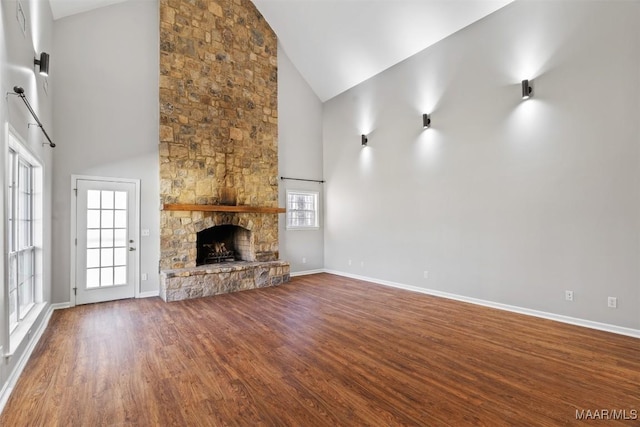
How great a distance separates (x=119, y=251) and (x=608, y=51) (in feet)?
23.8

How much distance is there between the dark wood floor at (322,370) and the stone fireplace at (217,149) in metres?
1.61

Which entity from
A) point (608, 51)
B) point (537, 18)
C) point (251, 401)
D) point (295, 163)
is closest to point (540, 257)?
point (608, 51)

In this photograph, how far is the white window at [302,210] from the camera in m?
7.47

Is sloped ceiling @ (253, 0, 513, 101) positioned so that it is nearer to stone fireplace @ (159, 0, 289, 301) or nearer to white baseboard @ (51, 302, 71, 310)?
stone fireplace @ (159, 0, 289, 301)

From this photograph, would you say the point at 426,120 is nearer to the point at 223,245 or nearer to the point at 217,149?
the point at 217,149

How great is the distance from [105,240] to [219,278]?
1.91 metres

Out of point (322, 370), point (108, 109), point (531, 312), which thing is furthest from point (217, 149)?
point (531, 312)

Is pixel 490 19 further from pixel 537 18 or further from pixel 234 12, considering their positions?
pixel 234 12

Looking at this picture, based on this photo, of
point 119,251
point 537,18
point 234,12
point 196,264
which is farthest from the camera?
point 234,12

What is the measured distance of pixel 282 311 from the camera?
4562mm

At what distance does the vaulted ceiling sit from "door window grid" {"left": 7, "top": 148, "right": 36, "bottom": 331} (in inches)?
109

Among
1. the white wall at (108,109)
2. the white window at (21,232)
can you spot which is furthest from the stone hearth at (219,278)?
the white window at (21,232)

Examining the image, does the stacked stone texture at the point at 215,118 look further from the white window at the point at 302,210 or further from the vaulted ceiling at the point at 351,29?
the vaulted ceiling at the point at 351,29

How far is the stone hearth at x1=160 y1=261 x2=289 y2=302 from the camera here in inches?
207
